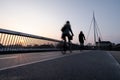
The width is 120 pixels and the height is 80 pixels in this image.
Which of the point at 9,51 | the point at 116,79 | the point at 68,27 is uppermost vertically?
the point at 68,27

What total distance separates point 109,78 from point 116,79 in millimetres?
146

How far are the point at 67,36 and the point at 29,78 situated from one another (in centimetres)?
1485

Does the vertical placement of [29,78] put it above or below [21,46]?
below

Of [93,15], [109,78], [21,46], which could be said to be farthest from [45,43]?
[93,15]

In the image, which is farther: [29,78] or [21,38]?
[21,38]

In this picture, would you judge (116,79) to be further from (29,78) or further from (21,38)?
(21,38)

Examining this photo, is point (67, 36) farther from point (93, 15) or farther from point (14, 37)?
point (93, 15)

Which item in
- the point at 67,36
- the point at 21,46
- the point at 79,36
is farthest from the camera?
the point at 79,36

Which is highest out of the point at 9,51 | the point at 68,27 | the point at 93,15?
the point at 93,15

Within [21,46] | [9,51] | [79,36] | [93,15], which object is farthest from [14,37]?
[93,15]

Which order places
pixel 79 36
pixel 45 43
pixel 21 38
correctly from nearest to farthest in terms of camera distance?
pixel 21 38, pixel 45 43, pixel 79 36

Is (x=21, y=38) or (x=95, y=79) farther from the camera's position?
(x=21, y=38)

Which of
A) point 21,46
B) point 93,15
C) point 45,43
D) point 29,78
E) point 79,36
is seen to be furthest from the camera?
point 93,15

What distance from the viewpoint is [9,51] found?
1820 centimetres
